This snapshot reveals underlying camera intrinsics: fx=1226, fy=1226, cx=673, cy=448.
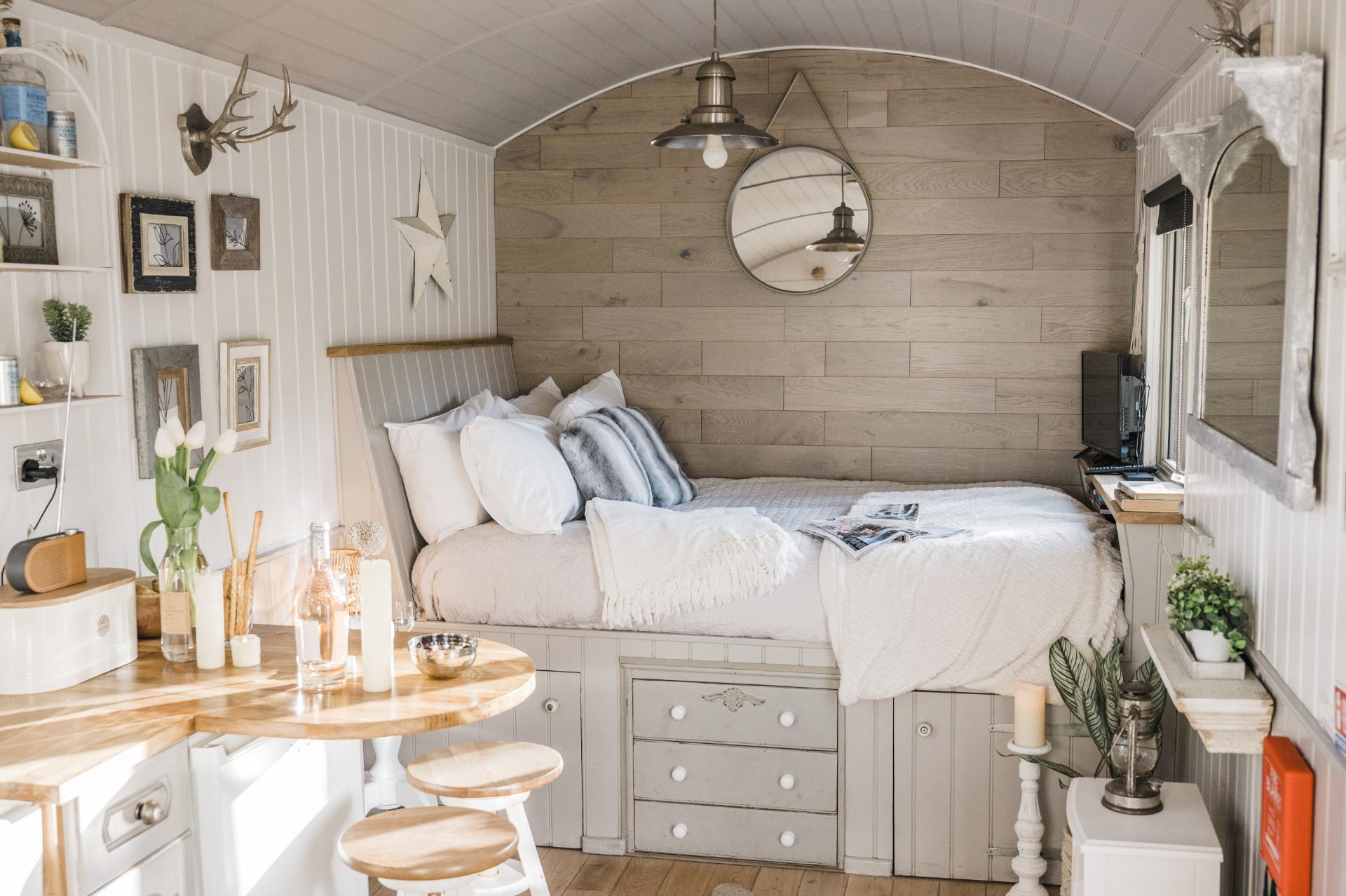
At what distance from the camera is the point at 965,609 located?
10.3ft

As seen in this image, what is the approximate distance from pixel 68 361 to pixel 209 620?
573 millimetres

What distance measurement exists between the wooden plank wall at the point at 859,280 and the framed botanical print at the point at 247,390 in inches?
69.3

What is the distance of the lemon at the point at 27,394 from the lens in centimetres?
229

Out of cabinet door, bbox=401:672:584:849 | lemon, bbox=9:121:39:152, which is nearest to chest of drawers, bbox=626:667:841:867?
cabinet door, bbox=401:672:584:849

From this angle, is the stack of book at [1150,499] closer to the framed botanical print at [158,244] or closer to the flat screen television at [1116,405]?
the flat screen television at [1116,405]

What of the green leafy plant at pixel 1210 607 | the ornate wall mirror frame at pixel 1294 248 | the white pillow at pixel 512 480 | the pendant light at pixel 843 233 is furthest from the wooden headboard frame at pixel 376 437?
the ornate wall mirror frame at pixel 1294 248

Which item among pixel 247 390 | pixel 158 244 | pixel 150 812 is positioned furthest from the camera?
pixel 247 390

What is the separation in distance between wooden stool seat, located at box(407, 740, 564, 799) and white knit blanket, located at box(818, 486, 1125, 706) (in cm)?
101

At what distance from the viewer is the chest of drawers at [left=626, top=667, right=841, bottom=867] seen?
3.31 m

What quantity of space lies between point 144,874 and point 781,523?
7.08ft

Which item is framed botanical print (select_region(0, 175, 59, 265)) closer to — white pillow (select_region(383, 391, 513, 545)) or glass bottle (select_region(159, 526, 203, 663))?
glass bottle (select_region(159, 526, 203, 663))

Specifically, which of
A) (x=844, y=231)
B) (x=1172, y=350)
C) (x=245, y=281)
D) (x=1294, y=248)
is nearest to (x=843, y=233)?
(x=844, y=231)

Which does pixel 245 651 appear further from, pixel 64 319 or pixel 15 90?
pixel 15 90

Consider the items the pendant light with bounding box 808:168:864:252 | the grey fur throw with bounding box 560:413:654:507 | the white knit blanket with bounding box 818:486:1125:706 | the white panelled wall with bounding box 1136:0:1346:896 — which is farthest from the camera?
the pendant light with bounding box 808:168:864:252
